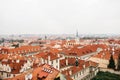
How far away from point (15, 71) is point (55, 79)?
17625mm

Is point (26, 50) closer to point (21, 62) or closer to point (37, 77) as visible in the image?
point (21, 62)

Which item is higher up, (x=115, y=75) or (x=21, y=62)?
(x=21, y=62)

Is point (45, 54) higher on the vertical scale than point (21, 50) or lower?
higher

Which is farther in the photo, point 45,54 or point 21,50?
point 21,50

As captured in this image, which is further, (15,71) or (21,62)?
(21,62)

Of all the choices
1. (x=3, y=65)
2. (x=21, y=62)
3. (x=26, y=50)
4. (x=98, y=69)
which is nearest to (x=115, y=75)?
(x=98, y=69)

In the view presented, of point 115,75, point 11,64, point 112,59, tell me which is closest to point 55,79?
point 11,64

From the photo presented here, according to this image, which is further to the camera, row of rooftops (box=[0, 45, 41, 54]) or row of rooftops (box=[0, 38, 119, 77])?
row of rooftops (box=[0, 45, 41, 54])

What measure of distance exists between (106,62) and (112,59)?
3291 millimetres

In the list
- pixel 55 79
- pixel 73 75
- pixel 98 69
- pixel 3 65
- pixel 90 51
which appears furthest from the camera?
pixel 90 51

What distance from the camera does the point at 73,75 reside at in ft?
142

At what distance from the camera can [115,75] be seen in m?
51.3

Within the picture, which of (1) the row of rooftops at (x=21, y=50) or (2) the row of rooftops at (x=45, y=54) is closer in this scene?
(2) the row of rooftops at (x=45, y=54)

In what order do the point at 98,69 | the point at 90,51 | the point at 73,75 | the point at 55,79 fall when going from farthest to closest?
1. the point at 90,51
2. the point at 98,69
3. the point at 73,75
4. the point at 55,79
